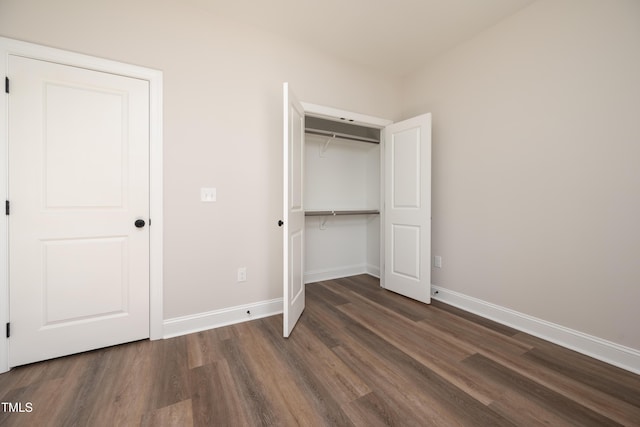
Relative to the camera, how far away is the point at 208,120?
2.22 m

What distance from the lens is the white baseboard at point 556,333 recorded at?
1.71m

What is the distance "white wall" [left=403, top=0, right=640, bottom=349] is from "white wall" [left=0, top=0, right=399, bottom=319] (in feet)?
5.69

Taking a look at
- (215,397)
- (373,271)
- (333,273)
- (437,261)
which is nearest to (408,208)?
(437,261)

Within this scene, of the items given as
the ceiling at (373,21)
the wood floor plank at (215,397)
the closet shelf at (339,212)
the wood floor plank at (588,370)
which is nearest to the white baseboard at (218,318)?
the wood floor plank at (215,397)

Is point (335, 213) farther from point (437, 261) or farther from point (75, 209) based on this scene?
point (75, 209)

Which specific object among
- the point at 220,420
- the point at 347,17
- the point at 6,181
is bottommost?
the point at 220,420

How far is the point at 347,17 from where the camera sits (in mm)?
2291

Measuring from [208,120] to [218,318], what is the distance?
1.73 meters

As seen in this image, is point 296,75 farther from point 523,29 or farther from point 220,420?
point 220,420

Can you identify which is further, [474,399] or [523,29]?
[523,29]

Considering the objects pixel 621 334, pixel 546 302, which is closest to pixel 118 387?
pixel 546 302

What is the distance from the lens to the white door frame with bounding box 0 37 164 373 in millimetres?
1639

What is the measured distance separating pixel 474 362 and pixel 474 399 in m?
0.39

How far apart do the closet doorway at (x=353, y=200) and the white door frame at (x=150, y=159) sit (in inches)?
39.1
